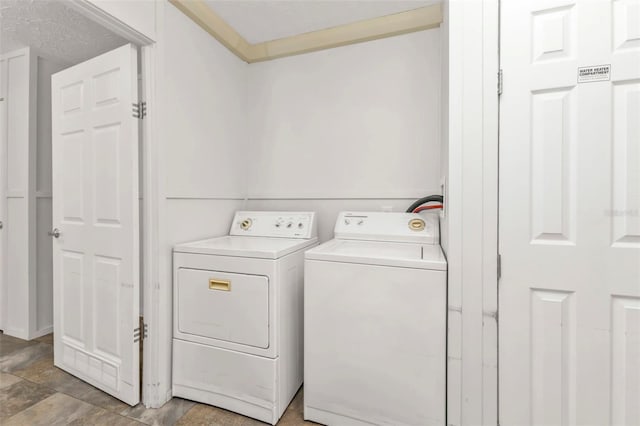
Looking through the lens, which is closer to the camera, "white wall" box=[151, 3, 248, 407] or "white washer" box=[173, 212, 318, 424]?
"white washer" box=[173, 212, 318, 424]

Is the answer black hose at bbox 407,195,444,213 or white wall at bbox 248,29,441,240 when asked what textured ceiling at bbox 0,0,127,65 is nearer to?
white wall at bbox 248,29,441,240

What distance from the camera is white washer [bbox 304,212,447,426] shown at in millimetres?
1229

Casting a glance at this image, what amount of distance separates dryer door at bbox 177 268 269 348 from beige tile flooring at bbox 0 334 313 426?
40 cm

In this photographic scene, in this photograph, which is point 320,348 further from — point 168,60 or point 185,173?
point 168,60

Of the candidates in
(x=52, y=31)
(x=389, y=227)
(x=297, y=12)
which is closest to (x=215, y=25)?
(x=297, y=12)

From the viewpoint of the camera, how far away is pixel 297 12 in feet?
6.27

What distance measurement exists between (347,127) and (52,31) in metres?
2.12

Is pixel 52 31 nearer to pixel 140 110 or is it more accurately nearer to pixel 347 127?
pixel 140 110

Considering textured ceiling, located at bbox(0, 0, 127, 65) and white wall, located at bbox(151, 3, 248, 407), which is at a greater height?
textured ceiling, located at bbox(0, 0, 127, 65)

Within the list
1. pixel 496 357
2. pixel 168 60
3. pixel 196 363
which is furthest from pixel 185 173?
pixel 496 357

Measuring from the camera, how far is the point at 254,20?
6.54 ft

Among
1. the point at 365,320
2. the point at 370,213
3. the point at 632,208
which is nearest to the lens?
the point at 632,208

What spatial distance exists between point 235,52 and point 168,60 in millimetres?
734

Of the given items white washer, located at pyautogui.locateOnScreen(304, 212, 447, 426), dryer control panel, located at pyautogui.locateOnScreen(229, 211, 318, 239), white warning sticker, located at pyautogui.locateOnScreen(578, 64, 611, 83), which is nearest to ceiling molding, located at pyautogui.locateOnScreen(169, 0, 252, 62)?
dryer control panel, located at pyautogui.locateOnScreen(229, 211, 318, 239)
